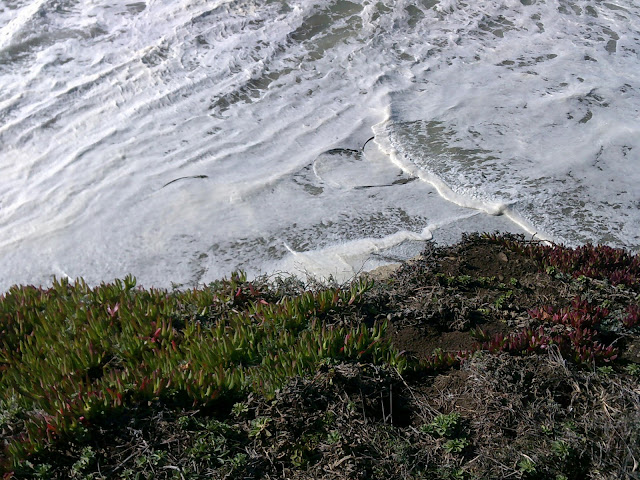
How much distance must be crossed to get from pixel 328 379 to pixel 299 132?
4.92m

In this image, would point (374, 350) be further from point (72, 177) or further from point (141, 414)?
point (72, 177)

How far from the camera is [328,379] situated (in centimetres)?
401

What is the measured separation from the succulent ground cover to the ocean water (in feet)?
4.01

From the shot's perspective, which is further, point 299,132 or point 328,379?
point 299,132

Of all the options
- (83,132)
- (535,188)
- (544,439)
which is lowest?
(535,188)

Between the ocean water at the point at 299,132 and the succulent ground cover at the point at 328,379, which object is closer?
the succulent ground cover at the point at 328,379

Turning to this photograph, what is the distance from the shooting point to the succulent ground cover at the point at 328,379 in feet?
11.7

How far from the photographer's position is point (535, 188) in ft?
24.1

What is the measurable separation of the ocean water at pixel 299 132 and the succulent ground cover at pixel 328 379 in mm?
1222

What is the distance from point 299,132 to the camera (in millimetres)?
8406

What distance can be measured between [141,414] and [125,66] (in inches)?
271

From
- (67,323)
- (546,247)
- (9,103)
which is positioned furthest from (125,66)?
(546,247)

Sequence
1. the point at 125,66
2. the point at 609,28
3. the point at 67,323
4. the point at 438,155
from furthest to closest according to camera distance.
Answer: the point at 609,28 → the point at 125,66 → the point at 438,155 → the point at 67,323

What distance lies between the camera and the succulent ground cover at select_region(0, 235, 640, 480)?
11.7 ft
